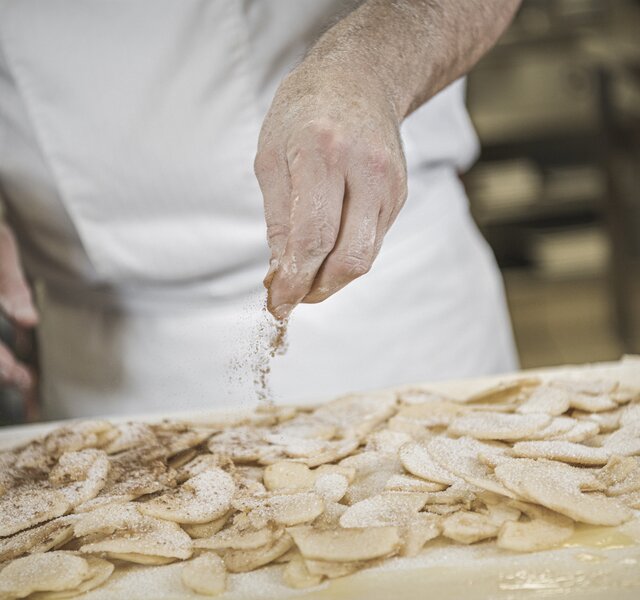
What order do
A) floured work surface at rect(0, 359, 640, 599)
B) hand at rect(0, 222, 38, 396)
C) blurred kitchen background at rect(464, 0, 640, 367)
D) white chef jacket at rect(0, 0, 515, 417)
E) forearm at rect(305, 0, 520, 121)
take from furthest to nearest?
blurred kitchen background at rect(464, 0, 640, 367) < hand at rect(0, 222, 38, 396) < white chef jacket at rect(0, 0, 515, 417) < forearm at rect(305, 0, 520, 121) < floured work surface at rect(0, 359, 640, 599)

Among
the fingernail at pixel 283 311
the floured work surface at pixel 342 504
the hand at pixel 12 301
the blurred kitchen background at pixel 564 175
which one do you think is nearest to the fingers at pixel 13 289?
the hand at pixel 12 301

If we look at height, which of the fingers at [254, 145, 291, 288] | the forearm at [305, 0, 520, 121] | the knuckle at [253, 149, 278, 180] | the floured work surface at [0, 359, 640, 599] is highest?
the forearm at [305, 0, 520, 121]

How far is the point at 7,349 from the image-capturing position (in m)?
1.20

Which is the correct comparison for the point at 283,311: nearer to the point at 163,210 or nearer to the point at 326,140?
the point at 326,140

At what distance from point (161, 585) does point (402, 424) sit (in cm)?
33

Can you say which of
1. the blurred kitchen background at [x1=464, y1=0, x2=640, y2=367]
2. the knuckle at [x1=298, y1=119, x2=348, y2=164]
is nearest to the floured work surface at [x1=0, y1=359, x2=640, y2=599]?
the knuckle at [x1=298, y1=119, x2=348, y2=164]

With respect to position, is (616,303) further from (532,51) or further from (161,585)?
(161,585)

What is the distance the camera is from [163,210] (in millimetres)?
1065

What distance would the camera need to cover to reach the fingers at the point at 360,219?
713 mm

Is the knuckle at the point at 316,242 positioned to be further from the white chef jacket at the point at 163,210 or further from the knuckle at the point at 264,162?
the white chef jacket at the point at 163,210

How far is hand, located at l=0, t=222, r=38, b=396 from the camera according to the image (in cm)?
118

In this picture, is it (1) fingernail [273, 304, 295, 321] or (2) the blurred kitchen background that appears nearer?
(1) fingernail [273, 304, 295, 321]

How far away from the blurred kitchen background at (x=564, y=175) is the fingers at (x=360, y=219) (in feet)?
7.36

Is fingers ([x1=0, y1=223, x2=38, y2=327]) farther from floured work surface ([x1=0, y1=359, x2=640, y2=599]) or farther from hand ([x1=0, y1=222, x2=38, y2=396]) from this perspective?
floured work surface ([x1=0, y1=359, x2=640, y2=599])
